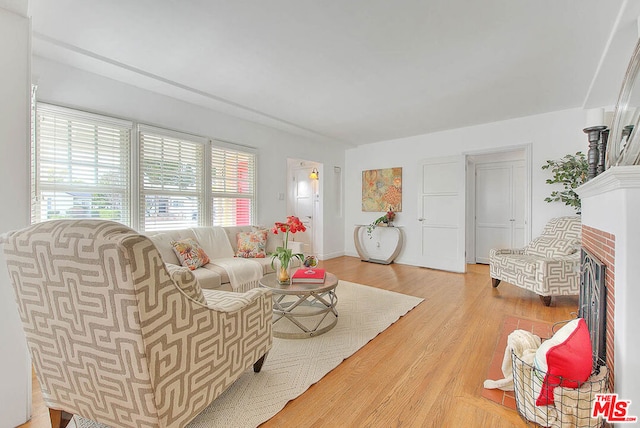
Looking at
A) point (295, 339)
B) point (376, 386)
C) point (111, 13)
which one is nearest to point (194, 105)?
point (111, 13)

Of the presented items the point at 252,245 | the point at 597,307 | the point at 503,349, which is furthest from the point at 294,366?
the point at 252,245

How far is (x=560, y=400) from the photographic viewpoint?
1335mm

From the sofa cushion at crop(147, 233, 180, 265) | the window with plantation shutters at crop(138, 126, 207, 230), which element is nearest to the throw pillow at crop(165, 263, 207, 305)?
the sofa cushion at crop(147, 233, 180, 265)

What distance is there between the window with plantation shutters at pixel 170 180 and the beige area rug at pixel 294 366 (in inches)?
87.0

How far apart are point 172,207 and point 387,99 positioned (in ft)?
10.1

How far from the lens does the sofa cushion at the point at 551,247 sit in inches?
132

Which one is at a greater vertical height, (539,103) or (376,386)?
(539,103)

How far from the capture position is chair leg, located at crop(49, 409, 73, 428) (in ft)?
4.26

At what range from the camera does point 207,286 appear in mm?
2787

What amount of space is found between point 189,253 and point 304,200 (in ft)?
11.9

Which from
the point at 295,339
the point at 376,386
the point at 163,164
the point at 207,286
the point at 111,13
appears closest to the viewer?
the point at 376,386

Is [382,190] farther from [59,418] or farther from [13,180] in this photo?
[59,418]

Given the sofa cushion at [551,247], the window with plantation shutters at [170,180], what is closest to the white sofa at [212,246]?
the window with plantation shutters at [170,180]

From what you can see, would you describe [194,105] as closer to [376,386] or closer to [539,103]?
[376,386]
